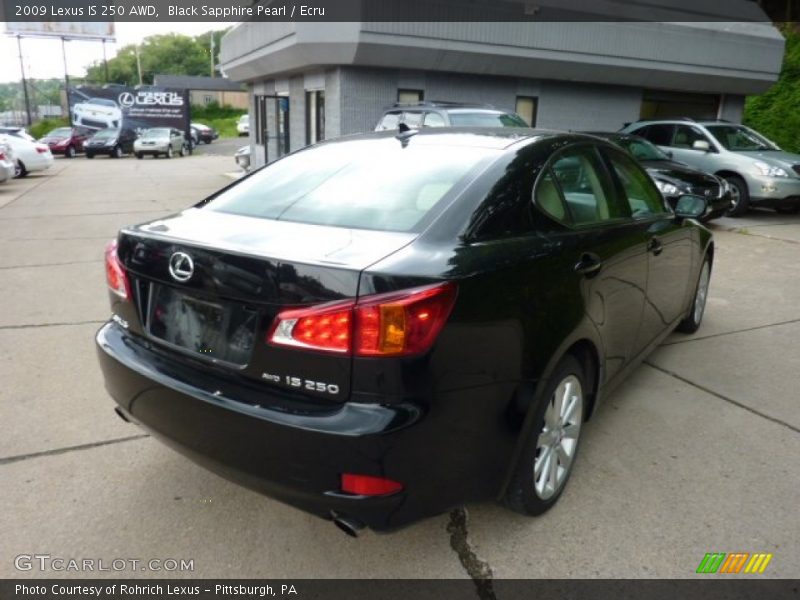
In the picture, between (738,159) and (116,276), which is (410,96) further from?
(116,276)

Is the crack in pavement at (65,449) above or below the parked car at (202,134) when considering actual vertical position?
above

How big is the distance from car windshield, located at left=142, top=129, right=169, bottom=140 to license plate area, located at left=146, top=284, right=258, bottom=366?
102 feet

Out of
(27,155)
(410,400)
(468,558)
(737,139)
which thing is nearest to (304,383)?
(410,400)

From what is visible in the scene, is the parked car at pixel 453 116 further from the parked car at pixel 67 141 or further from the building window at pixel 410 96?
the parked car at pixel 67 141

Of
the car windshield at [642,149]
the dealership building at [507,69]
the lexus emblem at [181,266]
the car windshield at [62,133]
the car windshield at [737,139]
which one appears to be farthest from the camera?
the car windshield at [62,133]

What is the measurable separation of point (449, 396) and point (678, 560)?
4.03 ft

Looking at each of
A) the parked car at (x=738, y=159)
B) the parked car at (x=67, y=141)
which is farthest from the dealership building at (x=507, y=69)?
the parked car at (x=67, y=141)

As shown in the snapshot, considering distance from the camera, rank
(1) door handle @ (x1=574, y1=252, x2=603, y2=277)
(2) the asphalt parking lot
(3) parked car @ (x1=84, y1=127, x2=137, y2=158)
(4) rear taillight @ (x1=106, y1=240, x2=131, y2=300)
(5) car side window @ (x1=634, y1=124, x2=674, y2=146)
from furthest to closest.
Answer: (3) parked car @ (x1=84, y1=127, x2=137, y2=158) → (5) car side window @ (x1=634, y1=124, x2=674, y2=146) → (1) door handle @ (x1=574, y1=252, x2=603, y2=277) → (4) rear taillight @ (x1=106, y1=240, x2=131, y2=300) → (2) the asphalt parking lot

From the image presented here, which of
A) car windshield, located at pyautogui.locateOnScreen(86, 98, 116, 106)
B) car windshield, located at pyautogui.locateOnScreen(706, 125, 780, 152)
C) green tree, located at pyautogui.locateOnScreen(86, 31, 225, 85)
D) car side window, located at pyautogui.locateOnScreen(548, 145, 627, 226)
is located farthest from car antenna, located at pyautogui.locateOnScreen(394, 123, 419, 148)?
green tree, located at pyautogui.locateOnScreen(86, 31, 225, 85)

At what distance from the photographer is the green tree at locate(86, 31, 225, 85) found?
97562 millimetres

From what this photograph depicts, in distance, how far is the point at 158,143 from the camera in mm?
30312

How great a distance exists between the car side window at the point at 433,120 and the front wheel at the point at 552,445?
6.86 m

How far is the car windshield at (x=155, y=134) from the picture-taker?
30531 millimetres

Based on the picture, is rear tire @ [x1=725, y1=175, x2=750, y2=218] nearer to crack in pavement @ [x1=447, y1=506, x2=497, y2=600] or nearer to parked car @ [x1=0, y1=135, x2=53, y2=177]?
crack in pavement @ [x1=447, y1=506, x2=497, y2=600]
